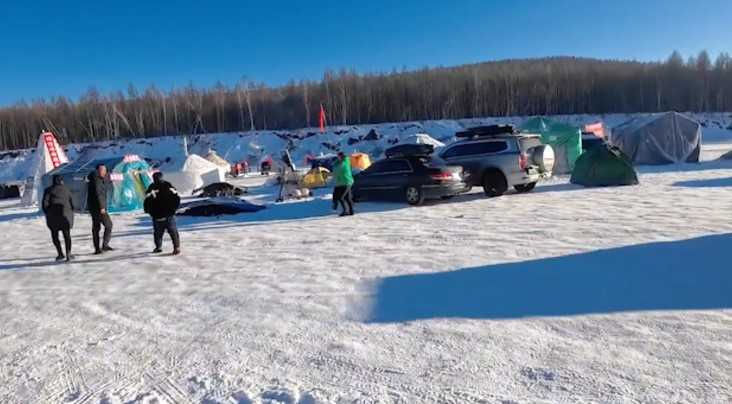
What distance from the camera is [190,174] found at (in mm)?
25734

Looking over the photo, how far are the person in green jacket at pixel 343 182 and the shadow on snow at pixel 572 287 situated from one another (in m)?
6.23

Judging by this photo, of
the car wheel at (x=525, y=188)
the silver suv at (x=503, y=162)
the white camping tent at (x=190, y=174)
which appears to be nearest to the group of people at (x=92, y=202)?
the silver suv at (x=503, y=162)

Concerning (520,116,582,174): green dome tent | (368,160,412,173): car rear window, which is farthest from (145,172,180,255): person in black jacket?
(520,116,582,174): green dome tent

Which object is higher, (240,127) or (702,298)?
(240,127)

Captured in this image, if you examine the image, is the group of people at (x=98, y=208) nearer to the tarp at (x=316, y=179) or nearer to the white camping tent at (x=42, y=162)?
the tarp at (x=316, y=179)

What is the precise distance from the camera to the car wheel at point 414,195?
1358cm

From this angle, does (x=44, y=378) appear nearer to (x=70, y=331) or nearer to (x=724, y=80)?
(x=70, y=331)

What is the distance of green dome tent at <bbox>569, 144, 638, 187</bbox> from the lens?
15680 millimetres

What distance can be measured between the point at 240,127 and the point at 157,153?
1852cm

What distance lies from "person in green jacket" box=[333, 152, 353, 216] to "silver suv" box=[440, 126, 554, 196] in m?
3.53

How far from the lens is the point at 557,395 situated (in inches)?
134

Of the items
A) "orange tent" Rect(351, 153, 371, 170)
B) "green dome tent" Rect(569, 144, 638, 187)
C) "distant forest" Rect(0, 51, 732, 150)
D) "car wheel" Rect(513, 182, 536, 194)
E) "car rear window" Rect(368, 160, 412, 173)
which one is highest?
"distant forest" Rect(0, 51, 732, 150)

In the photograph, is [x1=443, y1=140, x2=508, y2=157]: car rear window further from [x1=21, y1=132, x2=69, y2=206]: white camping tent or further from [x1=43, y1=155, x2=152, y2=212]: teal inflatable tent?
[x1=21, y1=132, x2=69, y2=206]: white camping tent

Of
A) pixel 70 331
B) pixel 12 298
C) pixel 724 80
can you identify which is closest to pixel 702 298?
pixel 70 331
